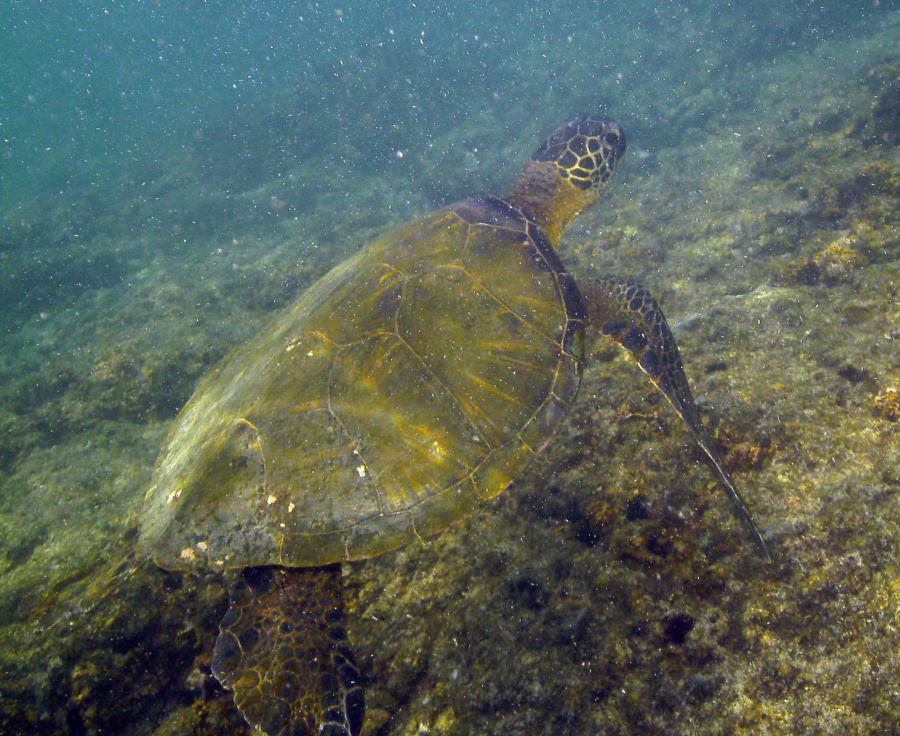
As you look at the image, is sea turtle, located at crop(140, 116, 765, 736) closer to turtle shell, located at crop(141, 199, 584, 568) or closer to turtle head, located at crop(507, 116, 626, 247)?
turtle shell, located at crop(141, 199, 584, 568)

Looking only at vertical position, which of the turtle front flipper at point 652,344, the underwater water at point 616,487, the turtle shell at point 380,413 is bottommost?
the underwater water at point 616,487

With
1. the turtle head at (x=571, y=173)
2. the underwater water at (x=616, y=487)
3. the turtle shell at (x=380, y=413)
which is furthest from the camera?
the turtle head at (x=571, y=173)

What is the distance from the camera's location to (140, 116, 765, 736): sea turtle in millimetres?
2561

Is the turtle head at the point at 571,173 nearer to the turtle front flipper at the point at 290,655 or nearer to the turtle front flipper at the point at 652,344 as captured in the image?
the turtle front flipper at the point at 652,344

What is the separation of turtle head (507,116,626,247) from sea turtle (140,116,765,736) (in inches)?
52.7

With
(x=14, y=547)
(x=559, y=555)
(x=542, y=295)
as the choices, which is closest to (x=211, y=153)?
(x=14, y=547)

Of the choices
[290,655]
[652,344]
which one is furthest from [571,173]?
[290,655]

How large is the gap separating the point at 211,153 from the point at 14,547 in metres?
19.9

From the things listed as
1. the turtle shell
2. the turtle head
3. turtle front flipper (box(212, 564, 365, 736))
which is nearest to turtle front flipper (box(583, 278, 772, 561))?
the turtle shell

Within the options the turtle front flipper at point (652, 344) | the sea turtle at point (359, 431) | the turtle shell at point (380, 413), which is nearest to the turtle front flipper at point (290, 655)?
the sea turtle at point (359, 431)

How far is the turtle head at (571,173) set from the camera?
16.4 feet

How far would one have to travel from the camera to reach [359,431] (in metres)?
2.84

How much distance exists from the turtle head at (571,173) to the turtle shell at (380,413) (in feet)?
4.91

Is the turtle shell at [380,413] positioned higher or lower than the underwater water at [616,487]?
higher
